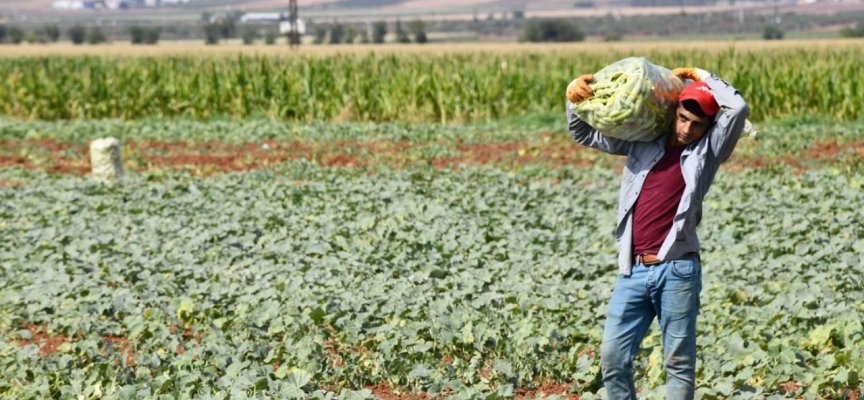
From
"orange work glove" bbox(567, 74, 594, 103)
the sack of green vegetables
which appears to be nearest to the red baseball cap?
the sack of green vegetables

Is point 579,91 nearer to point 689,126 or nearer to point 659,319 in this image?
point 689,126

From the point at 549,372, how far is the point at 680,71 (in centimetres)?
218

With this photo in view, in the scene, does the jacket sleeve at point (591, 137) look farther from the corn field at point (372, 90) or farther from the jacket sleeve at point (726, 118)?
the corn field at point (372, 90)

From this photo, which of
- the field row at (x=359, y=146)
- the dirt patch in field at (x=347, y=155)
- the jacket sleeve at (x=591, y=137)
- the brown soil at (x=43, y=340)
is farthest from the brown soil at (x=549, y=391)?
the dirt patch in field at (x=347, y=155)

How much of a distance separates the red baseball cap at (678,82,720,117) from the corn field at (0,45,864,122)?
19068mm

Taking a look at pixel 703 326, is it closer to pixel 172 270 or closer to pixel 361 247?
pixel 361 247

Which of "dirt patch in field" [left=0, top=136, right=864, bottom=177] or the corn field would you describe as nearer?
"dirt patch in field" [left=0, top=136, right=864, bottom=177]

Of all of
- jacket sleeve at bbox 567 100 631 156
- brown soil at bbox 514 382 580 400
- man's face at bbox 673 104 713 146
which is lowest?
brown soil at bbox 514 382 580 400

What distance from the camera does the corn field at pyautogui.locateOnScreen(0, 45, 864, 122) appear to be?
24.0 m

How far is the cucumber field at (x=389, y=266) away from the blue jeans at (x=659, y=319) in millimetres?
684

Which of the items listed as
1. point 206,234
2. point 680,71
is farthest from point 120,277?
point 680,71

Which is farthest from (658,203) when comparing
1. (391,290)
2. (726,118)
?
(391,290)

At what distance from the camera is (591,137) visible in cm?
596

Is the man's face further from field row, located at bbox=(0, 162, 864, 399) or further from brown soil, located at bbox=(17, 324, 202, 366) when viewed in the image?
brown soil, located at bbox=(17, 324, 202, 366)
